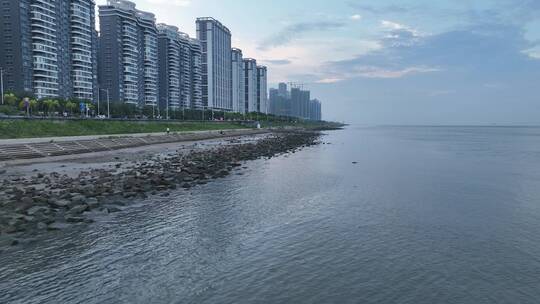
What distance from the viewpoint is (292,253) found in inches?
645

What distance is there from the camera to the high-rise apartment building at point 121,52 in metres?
164

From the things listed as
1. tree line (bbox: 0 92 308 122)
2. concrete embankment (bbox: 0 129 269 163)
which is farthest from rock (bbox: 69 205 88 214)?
tree line (bbox: 0 92 308 122)

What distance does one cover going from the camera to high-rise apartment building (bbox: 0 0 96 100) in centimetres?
12375

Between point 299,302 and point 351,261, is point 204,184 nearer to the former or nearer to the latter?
point 351,261

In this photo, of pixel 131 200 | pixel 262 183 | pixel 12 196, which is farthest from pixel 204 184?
pixel 12 196

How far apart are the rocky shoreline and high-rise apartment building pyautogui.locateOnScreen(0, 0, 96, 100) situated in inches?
4006

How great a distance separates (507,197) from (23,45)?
141 m

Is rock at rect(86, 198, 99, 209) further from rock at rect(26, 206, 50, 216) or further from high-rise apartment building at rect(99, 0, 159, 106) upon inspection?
high-rise apartment building at rect(99, 0, 159, 106)

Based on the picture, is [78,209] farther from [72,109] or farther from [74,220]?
[72,109]

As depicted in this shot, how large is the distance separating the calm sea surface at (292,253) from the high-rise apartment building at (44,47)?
390 feet

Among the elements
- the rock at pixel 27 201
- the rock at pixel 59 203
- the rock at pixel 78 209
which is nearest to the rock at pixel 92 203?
the rock at pixel 78 209

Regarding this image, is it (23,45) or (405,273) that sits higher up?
(23,45)

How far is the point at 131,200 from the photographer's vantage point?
25734 mm

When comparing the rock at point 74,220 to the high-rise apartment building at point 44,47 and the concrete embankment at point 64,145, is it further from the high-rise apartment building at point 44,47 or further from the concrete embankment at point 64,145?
the high-rise apartment building at point 44,47
